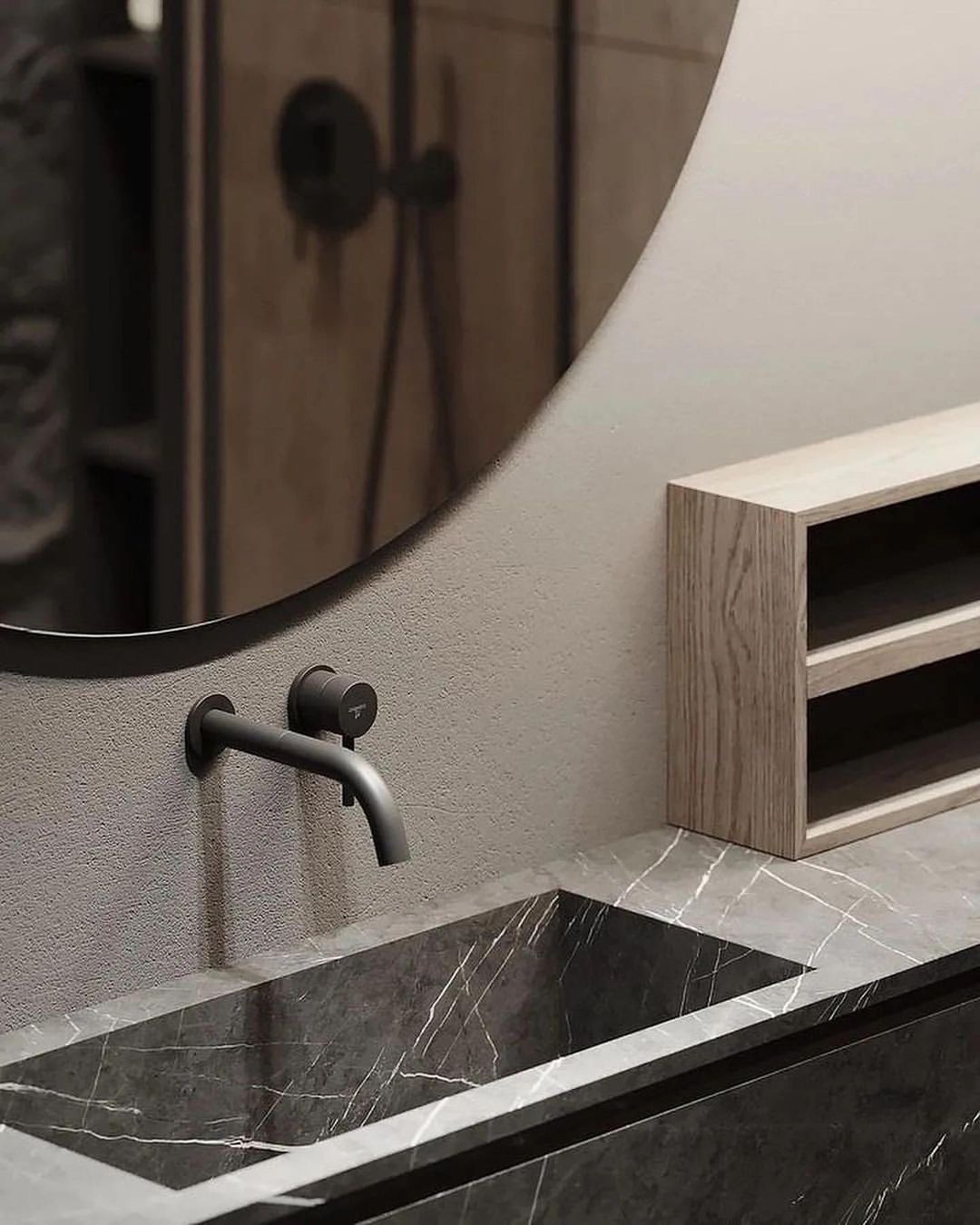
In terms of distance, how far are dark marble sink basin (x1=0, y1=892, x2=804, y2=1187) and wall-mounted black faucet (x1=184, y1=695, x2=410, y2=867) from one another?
17 centimetres

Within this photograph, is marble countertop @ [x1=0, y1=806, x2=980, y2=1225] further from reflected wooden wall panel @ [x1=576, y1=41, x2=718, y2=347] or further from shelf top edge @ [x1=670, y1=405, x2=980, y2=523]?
reflected wooden wall panel @ [x1=576, y1=41, x2=718, y2=347]

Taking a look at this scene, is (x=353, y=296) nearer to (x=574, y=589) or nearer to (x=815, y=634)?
(x=574, y=589)

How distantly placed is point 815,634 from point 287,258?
2.03 feet

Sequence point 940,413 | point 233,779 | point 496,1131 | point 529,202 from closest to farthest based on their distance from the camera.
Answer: point 496,1131
point 233,779
point 529,202
point 940,413

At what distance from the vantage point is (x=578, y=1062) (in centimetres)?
154

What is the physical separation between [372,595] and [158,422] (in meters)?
0.25

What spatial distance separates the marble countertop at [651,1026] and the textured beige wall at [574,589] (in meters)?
0.05

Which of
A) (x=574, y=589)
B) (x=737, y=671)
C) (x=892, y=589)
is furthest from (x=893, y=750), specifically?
(x=574, y=589)

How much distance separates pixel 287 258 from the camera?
1.67 meters

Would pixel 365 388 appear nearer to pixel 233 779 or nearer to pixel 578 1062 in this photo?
pixel 233 779

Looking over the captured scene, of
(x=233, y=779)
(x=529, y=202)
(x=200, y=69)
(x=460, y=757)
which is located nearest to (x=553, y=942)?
(x=460, y=757)

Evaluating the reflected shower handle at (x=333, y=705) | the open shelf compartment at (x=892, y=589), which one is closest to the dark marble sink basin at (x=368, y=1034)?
the reflected shower handle at (x=333, y=705)

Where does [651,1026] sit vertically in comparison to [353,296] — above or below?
below

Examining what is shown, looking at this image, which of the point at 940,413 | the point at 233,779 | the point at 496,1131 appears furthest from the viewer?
the point at 940,413
